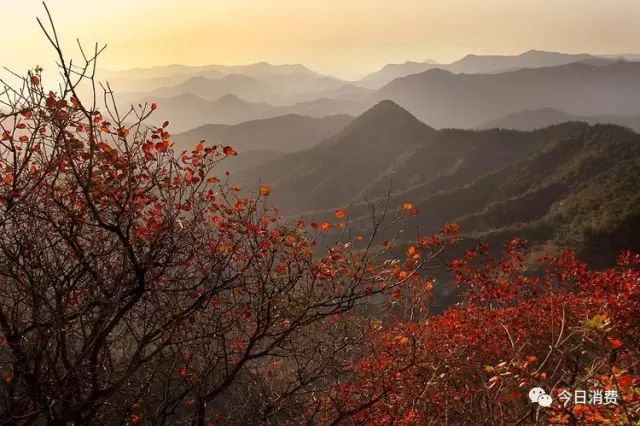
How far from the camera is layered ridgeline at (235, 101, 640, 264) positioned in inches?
2965

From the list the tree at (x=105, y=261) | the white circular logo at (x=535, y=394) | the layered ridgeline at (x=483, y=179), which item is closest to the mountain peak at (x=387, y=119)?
the layered ridgeline at (x=483, y=179)

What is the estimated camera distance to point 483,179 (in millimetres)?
116188

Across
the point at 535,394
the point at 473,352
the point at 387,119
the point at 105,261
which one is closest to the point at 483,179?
the point at 387,119

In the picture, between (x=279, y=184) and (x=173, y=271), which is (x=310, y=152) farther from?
(x=173, y=271)

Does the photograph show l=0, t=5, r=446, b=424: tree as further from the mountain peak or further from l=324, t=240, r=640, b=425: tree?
the mountain peak

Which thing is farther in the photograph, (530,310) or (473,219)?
(473,219)

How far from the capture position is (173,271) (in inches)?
281

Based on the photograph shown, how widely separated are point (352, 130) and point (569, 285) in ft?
499

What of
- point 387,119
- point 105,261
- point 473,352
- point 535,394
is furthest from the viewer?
point 387,119

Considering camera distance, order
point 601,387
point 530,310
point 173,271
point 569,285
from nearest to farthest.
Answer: point 601,387, point 173,271, point 530,310, point 569,285

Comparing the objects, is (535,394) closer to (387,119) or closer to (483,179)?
(483,179)

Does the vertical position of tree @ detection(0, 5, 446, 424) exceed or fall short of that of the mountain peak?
it falls short

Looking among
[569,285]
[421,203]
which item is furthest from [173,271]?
[421,203]

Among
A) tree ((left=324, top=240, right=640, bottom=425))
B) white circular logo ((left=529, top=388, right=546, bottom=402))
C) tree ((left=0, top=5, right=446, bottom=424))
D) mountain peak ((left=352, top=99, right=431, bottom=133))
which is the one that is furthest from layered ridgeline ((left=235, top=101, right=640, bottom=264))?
white circular logo ((left=529, top=388, right=546, bottom=402))
